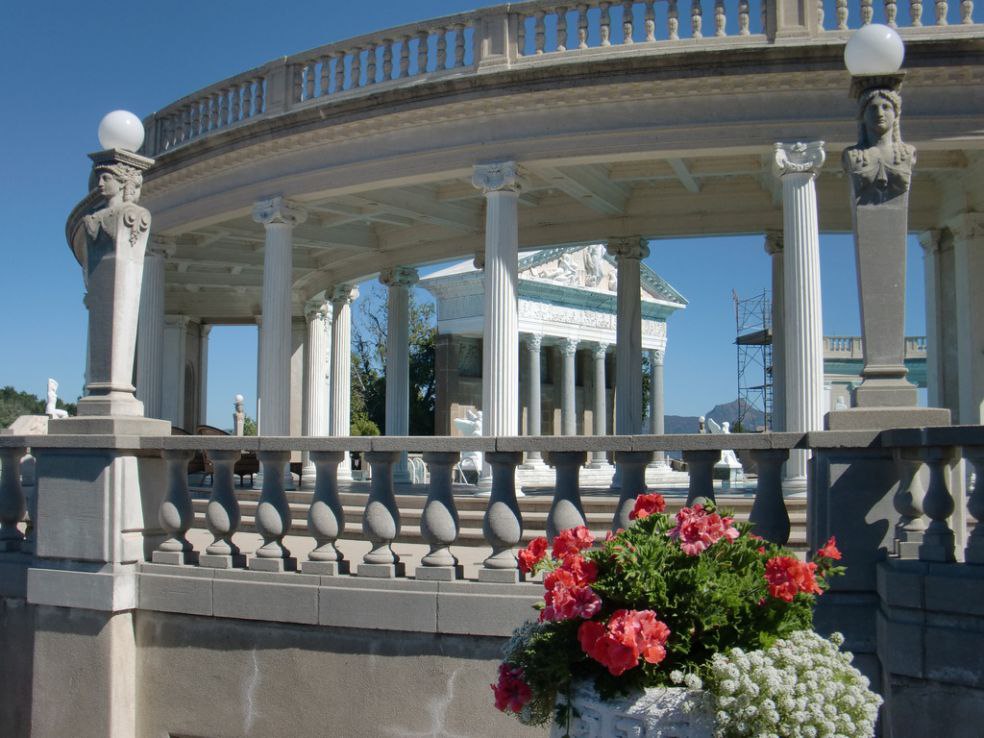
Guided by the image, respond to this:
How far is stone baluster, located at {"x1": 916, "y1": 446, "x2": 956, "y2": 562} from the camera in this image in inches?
202

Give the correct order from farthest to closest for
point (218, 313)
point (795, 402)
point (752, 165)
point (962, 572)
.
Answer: point (218, 313)
point (752, 165)
point (795, 402)
point (962, 572)

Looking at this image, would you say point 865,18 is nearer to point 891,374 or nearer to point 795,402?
point 795,402

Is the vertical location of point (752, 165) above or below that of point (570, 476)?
above

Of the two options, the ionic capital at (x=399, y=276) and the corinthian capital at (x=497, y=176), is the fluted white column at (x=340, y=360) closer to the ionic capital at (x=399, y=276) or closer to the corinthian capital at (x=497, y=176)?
the ionic capital at (x=399, y=276)

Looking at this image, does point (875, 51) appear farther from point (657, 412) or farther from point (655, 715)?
point (657, 412)

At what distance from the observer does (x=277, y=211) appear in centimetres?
1614

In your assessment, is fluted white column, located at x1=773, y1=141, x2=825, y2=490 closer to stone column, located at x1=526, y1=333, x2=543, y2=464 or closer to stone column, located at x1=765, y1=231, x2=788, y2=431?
stone column, located at x1=765, y1=231, x2=788, y2=431

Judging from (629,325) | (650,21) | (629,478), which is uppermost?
(650,21)

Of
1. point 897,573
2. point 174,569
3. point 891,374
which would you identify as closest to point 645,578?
point 897,573

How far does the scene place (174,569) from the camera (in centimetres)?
724

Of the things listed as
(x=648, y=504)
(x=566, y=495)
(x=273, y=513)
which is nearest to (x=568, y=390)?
(x=273, y=513)

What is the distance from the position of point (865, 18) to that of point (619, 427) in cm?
791

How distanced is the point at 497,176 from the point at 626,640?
11.4 meters

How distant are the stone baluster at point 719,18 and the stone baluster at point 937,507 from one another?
9.93 meters
